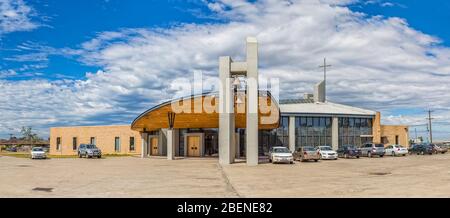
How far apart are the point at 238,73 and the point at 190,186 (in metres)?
19.3

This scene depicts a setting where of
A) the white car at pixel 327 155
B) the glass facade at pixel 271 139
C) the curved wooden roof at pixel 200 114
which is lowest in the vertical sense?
the white car at pixel 327 155

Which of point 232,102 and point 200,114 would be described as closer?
point 232,102

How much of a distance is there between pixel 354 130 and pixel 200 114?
24548mm

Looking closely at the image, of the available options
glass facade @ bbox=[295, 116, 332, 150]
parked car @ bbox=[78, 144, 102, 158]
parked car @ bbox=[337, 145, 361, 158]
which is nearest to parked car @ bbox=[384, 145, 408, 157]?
parked car @ bbox=[337, 145, 361, 158]

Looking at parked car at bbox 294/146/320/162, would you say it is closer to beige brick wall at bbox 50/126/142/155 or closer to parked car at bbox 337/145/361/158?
parked car at bbox 337/145/361/158

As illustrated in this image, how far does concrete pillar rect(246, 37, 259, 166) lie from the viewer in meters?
35.9

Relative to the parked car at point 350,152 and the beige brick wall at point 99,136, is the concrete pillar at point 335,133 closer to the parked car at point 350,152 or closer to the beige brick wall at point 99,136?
the parked car at point 350,152

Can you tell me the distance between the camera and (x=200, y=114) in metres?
43.9

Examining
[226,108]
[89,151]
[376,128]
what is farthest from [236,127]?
[376,128]

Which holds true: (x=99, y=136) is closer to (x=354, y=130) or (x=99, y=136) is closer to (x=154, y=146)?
(x=154, y=146)

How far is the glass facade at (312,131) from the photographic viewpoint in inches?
2231

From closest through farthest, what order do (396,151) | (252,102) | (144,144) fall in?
(252,102) < (396,151) < (144,144)

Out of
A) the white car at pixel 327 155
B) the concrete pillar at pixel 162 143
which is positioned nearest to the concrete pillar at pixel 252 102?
the white car at pixel 327 155
